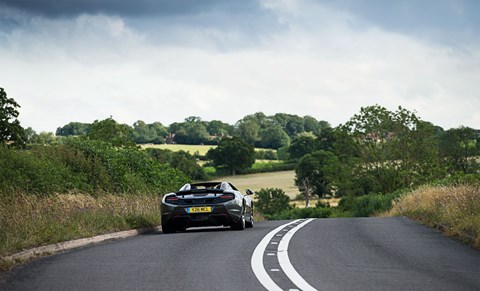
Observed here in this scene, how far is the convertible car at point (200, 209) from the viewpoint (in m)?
18.8

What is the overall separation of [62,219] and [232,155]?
109251 millimetres

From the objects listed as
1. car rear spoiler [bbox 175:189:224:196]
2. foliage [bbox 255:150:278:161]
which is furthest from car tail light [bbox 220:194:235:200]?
foliage [bbox 255:150:278:161]

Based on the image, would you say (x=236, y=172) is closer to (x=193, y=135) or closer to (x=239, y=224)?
(x=193, y=135)

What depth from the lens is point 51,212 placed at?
17859 mm

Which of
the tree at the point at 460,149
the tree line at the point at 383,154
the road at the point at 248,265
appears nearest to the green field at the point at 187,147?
the tree at the point at 460,149

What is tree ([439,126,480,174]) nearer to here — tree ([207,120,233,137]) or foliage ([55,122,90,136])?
tree ([207,120,233,137])

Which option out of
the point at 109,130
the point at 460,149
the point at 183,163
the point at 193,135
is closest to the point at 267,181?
the point at 183,163

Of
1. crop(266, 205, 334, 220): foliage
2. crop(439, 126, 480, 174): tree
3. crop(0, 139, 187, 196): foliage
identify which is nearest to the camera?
crop(0, 139, 187, 196): foliage

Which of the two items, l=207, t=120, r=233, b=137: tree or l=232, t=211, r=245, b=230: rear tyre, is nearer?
l=232, t=211, r=245, b=230: rear tyre

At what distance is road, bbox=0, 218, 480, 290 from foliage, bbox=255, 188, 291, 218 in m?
92.9

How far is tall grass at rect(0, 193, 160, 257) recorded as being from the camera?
13609mm

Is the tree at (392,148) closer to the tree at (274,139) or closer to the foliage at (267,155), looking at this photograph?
the foliage at (267,155)

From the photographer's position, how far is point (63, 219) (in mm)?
16656

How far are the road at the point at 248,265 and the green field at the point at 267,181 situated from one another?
91.9 meters
